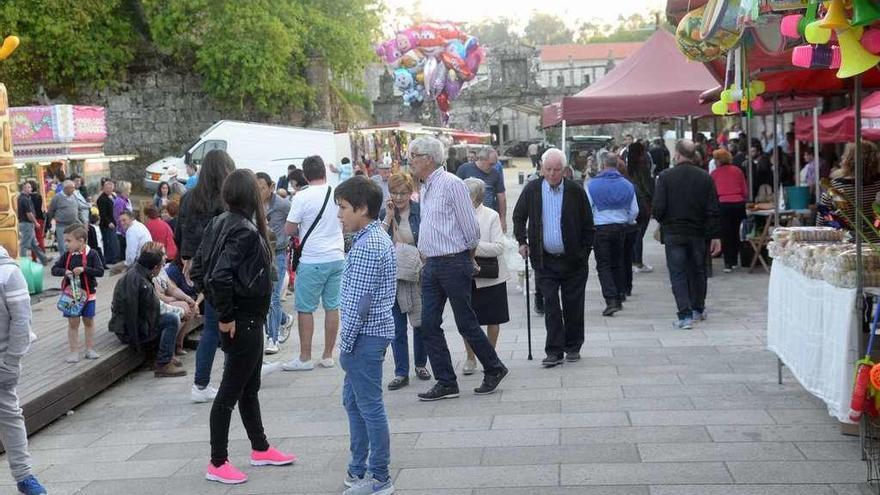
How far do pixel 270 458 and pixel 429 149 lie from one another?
228cm

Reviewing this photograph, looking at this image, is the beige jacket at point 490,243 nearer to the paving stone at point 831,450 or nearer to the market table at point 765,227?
the paving stone at point 831,450

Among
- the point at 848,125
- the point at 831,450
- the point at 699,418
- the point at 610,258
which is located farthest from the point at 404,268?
the point at 848,125

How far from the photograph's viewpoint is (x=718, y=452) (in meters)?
5.98

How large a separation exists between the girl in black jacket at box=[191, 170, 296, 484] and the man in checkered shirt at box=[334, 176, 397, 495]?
66cm

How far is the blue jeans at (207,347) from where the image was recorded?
25.2 feet

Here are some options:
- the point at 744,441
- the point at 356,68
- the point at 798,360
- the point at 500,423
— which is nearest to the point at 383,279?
the point at 500,423

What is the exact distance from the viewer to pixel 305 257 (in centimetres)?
881

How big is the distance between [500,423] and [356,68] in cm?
3478

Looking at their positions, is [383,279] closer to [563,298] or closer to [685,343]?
[563,298]

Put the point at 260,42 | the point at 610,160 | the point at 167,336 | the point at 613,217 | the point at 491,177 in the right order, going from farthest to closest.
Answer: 1. the point at 260,42
2. the point at 491,177
3. the point at 610,160
4. the point at 613,217
5. the point at 167,336

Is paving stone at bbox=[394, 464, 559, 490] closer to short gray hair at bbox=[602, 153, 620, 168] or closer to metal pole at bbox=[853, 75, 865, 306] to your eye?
metal pole at bbox=[853, 75, 865, 306]

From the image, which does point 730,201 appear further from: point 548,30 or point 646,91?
point 548,30

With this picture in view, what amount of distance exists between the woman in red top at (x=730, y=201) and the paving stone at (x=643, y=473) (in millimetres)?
8866

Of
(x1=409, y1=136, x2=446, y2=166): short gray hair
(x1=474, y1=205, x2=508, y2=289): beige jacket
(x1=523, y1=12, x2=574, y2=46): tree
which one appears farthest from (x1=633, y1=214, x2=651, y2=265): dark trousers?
(x1=523, y1=12, x2=574, y2=46): tree
